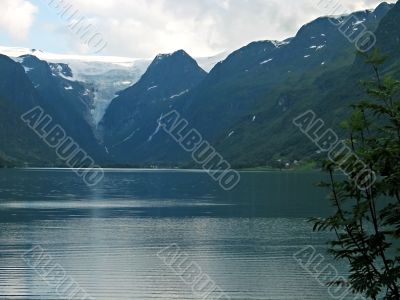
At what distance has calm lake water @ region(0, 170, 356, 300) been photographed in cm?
5875

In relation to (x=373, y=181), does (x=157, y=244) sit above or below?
above

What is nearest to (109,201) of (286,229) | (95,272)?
(286,229)

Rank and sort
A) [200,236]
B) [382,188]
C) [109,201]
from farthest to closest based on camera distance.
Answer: [109,201]
[200,236]
[382,188]

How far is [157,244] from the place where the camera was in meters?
90.8

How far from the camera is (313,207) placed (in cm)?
15188

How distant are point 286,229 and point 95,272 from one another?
158ft

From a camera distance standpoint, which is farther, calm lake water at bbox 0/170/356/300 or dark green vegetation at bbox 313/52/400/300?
calm lake water at bbox 0/170/356/300

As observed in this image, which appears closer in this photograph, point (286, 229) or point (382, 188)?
point (382, 188)

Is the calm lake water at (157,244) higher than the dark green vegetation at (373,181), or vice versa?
the calm lake water at (157,244)

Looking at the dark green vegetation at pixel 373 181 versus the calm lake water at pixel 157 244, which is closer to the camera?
the dark green vegetation at pixel 373 181

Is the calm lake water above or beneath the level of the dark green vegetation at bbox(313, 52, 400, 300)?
above

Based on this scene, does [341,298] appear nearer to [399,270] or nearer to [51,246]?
[399,270]

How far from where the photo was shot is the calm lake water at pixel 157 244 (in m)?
58.8

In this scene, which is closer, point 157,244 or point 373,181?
point 373,181
